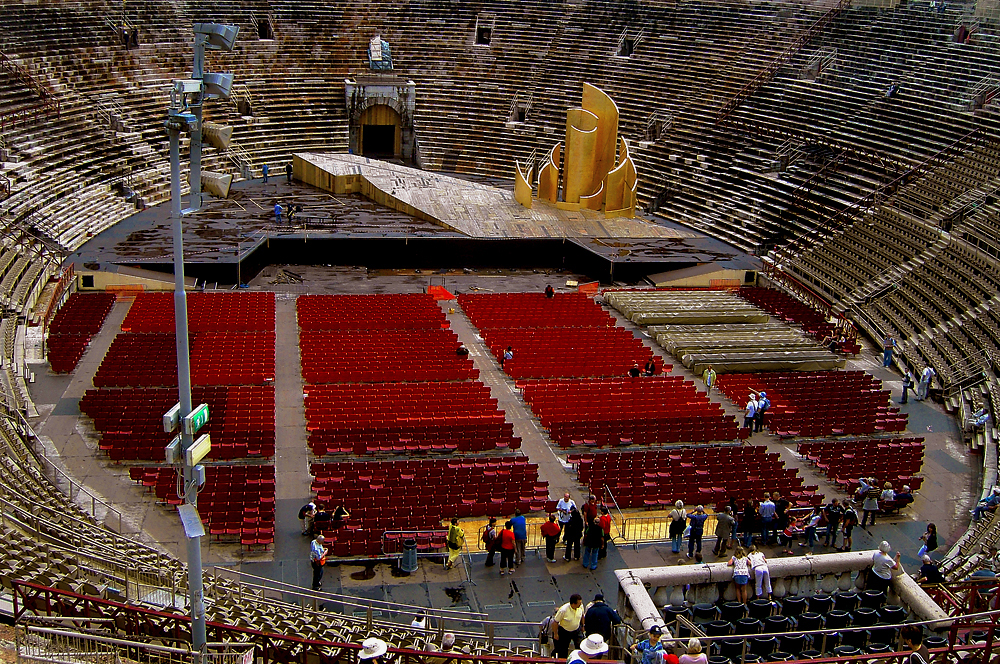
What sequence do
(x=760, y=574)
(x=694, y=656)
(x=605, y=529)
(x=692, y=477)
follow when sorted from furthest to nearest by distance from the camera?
1. (x=692, y=477)
2. (x=605, y=529)
3. (x=760, y=574)
4. (x=694, y=656)

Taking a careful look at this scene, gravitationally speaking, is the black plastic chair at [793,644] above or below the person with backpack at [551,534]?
above

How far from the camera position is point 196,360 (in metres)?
30.7

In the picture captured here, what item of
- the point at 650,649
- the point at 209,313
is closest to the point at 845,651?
the point at 650,649

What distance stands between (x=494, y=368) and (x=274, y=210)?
18178 millimetres

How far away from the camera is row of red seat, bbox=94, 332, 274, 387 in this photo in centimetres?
2922

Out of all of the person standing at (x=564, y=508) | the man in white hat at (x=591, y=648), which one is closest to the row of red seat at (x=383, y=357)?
the person standing at (x=564, y=508)

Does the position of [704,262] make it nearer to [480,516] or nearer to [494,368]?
[494,368]

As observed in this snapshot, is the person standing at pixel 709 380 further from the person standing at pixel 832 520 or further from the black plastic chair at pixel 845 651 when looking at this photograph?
the black plastic chair at pixel 845 651

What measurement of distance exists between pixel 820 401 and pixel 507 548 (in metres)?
13.9

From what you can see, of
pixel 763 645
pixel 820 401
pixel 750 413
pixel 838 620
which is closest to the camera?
pixel 763 645

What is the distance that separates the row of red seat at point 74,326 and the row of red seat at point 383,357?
6856 millimetres

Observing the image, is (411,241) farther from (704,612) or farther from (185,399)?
(185,399)

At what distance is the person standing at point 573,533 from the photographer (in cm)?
2025

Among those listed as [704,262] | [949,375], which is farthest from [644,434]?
[704,262]
